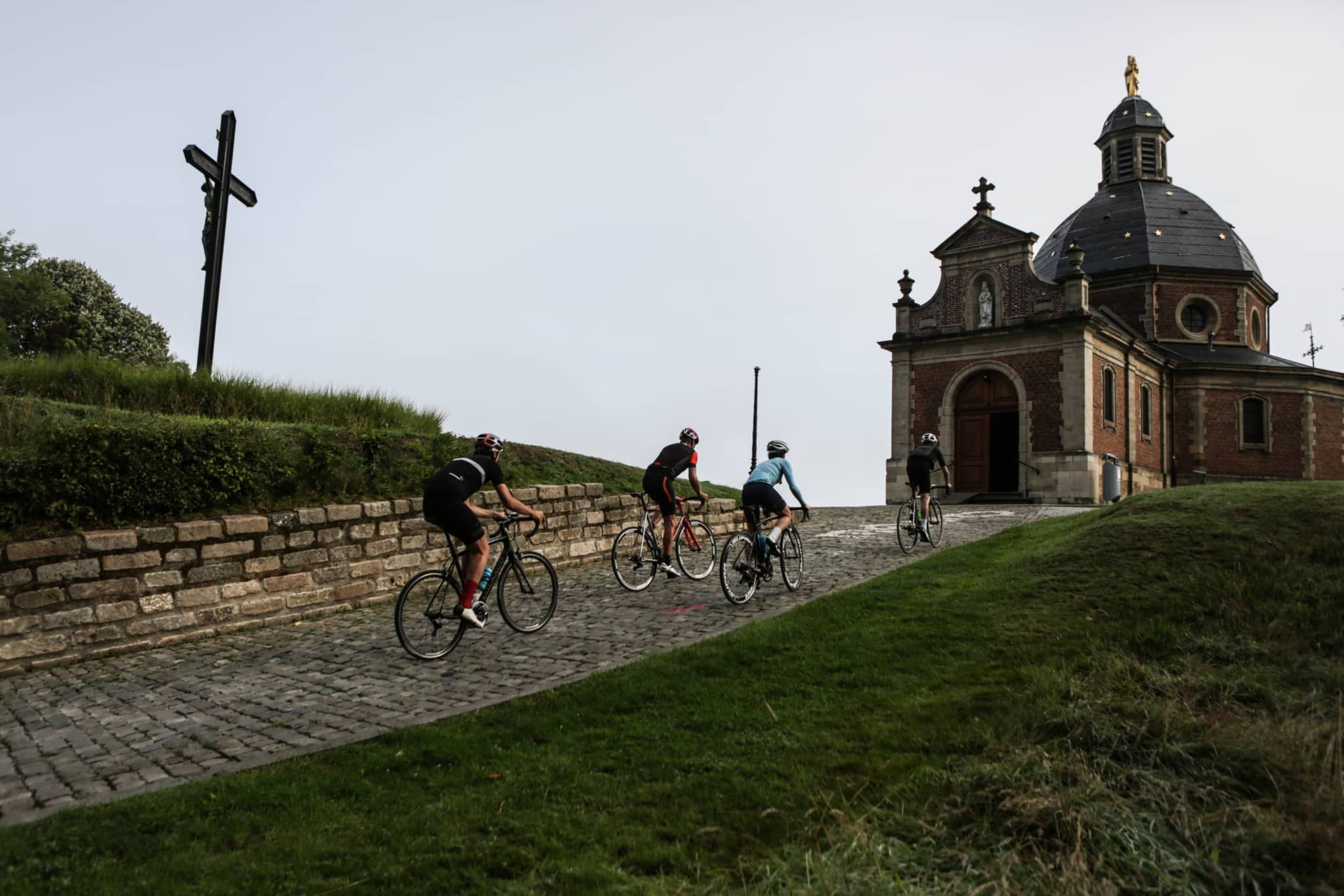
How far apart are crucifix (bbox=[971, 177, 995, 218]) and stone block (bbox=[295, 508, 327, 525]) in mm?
26032

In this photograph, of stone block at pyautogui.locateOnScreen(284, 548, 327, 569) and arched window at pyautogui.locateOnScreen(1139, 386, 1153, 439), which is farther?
arched window at pyautogui.locateOnScreen(1139, 386, 1153, 439)

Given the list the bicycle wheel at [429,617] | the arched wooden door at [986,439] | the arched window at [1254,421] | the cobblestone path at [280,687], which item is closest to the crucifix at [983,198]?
the arched wooden door at [986,439]

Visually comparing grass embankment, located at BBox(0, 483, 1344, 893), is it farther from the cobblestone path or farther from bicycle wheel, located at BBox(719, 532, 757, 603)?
bicycle wheel, located at BBox(719, 532, 757, 603)

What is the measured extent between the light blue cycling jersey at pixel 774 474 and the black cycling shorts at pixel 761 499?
7 centimetres

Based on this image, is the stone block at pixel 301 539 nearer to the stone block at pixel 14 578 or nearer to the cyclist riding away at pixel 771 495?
the stone block at pixel 14 578

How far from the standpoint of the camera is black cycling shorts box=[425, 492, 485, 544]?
7633mm

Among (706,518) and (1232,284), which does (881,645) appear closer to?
(706,518)

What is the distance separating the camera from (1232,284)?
3597 centimetres

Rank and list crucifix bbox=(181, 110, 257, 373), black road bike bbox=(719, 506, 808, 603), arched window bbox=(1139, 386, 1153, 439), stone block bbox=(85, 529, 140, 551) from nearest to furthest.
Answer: stone block bbox=(85, 529, 140, 551), black road bike bbox=(719, 506, 808, 603), crucifix bbox=(181, 110, 257, 373), arched window bbox=(1139, 386, 1153, 439)

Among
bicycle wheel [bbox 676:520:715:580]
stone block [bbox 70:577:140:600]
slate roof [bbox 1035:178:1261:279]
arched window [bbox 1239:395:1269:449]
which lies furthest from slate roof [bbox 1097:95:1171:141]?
stone block [bbox 70:577:140:600]

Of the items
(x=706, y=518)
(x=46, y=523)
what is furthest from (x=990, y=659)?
(x=706, y=518)

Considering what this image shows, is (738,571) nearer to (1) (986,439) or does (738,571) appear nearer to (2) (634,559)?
(2) (634,559)

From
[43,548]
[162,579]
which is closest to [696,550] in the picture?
[162,579]

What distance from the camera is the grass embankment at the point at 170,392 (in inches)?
464
